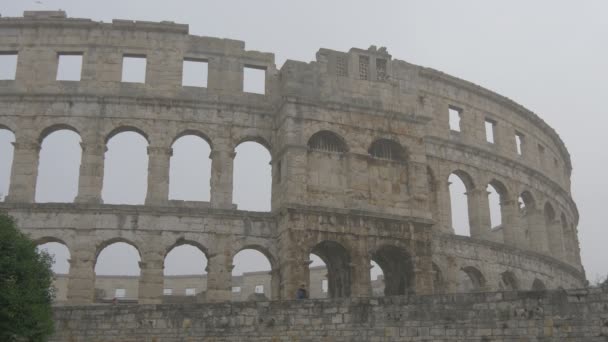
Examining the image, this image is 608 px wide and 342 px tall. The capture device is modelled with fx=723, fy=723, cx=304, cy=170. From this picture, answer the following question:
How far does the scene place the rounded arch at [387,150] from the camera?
2653 cm

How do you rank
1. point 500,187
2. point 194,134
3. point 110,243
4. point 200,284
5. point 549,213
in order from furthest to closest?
point 200,284, point 549,213, point 500,187, point 194,134, point 110,243

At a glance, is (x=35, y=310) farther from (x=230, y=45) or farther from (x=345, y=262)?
(x=230, y=45)

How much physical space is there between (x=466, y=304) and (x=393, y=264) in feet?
34.2

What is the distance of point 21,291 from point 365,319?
7458 millimetres

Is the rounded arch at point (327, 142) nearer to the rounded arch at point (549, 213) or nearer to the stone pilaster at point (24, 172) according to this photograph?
the stone pilaster at point (24, 172)

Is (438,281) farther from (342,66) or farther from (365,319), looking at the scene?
(365,319)

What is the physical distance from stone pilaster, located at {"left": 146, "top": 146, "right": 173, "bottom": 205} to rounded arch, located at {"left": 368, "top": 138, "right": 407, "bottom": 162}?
7428 mm

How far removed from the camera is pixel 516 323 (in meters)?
15.3

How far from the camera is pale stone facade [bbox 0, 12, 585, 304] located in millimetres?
24297

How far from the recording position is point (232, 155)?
26297 millimetres

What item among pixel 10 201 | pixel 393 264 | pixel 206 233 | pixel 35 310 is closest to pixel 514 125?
pixel 393 264

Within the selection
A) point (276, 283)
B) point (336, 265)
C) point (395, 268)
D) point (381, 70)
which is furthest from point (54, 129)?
point (395, 268)

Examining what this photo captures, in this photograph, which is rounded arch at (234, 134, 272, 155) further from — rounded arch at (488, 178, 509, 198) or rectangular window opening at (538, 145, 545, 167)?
rectangular window opening at (538, 145, 545, 167)

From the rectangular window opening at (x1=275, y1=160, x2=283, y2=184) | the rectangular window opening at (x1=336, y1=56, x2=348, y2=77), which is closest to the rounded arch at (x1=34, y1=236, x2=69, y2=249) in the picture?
the rectangular window opening at (x1=275, y1=160, x2=283, y2=184)
